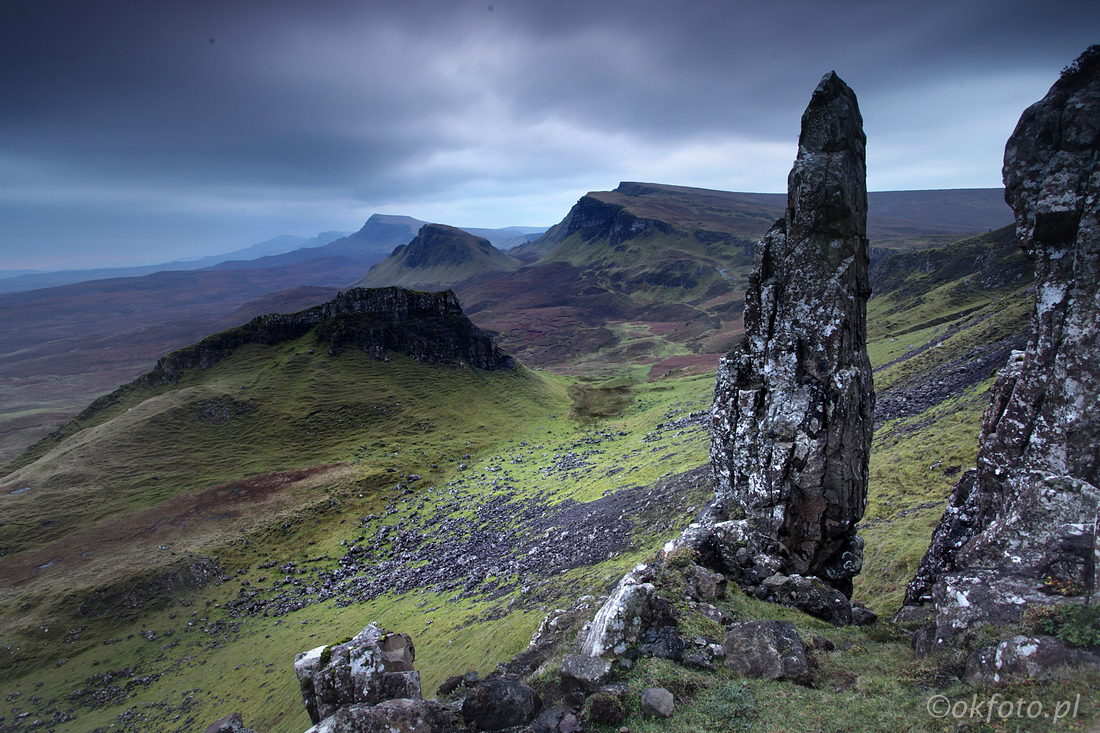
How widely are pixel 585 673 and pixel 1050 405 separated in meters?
14.8

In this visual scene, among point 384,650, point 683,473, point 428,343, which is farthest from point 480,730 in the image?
point 428,343

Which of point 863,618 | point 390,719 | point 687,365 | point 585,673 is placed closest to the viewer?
point 390,719

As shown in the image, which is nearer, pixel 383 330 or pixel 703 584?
pixel 703 584

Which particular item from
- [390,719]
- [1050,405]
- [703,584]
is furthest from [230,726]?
[1050,405]

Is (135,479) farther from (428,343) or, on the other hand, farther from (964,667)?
(964,667)

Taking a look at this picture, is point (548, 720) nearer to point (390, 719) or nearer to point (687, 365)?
point (390, 719)

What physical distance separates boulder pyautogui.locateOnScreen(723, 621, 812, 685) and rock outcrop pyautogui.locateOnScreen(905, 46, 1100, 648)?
3.12 metres

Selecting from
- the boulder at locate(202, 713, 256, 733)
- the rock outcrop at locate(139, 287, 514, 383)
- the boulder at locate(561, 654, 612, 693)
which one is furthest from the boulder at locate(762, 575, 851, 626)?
the rock outcrop at locate(139, 287, 514, 383)

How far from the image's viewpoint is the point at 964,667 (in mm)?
9383

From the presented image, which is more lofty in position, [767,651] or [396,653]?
[396,653]

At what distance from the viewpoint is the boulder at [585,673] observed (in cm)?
1146

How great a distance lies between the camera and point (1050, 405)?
12.5 meters

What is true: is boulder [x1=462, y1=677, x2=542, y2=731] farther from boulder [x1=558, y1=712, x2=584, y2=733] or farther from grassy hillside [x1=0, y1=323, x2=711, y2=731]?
grassy hillside [x1=0, y1=323, x2=711, y2=731]

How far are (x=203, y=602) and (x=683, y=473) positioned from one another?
42522 mm
